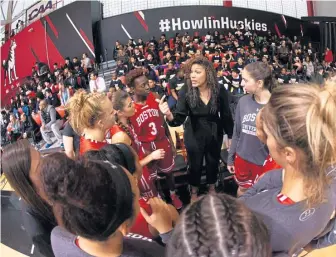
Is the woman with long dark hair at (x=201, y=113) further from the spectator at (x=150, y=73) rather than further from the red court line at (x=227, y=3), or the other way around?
the red court line at (x=227, y=3)

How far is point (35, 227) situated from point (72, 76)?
8.23m

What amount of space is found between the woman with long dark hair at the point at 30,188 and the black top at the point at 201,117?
1313mm

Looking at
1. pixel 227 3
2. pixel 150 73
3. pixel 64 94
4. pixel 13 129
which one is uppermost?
pixel 227 3

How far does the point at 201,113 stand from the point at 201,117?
41 millimetres

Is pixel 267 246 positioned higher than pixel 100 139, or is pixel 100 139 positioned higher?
pixel 100 139

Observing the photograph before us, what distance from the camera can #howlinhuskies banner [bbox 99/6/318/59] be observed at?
11359 mm

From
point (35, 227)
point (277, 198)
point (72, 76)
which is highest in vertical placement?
point (72, 76)

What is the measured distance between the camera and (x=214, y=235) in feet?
2.14

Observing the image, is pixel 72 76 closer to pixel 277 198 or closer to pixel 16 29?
pixel 16 29

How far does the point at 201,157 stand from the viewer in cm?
250

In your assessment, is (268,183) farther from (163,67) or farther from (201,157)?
(163,67)

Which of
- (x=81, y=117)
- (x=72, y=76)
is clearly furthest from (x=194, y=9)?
(x=81, y=117)

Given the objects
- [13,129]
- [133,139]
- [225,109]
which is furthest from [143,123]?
[13,129]

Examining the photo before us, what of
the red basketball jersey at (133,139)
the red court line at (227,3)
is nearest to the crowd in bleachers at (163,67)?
the red court line at (227,3)
